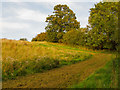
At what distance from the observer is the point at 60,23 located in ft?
103

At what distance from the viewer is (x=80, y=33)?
25.8 metres

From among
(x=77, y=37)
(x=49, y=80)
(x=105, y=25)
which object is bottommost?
(x=49, y=80)

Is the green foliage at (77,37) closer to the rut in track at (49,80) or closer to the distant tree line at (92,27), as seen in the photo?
the distant tree line at (92,27)

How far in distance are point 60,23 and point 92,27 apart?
34.7 feet

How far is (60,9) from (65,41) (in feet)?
27.4

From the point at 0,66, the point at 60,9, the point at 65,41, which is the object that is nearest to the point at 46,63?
the point at 0,66

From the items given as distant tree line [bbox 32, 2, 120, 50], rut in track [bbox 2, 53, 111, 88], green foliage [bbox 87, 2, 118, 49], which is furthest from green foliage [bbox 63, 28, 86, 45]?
rut in track [bbox 2, 53, 111, 88]

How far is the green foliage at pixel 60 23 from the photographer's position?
31.5 meters

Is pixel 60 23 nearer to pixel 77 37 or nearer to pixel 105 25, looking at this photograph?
pixel 77 37

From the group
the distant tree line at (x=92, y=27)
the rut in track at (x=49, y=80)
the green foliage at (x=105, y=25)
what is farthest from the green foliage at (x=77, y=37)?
the rut in track at (x=49, y=80)

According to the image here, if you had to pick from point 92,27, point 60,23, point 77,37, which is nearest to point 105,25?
point 92,27

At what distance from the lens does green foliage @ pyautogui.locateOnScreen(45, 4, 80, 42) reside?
103 feet

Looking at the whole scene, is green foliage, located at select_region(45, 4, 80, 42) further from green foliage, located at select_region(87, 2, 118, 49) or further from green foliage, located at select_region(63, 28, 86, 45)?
green foliage, located at select_region(87, 2, 118, 49)

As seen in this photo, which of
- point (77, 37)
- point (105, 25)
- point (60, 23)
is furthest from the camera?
point (60, 23)
